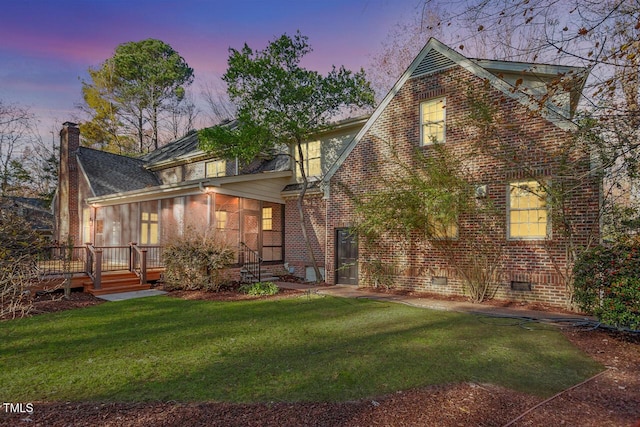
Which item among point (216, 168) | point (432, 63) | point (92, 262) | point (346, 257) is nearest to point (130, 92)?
point (216, 168)

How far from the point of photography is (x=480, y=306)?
8.34 m

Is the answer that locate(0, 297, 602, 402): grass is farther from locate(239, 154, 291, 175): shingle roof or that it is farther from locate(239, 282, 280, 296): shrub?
locate(239, 154, 291, 175): shingle roof

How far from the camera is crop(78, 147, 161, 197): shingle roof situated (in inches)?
680

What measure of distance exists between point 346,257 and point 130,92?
2575 cm

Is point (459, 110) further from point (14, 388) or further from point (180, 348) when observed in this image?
point (14, 388)

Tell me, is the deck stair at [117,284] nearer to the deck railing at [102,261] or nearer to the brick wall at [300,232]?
the deck railing at [102,261]

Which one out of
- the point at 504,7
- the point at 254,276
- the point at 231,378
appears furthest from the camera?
the point at 254,276

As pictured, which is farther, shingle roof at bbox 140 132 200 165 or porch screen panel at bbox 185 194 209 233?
shingle roof at bbox 140 132 200 165

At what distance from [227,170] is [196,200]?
11.1ft

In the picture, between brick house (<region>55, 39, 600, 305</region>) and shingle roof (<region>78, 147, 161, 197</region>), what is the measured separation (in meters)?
0.10

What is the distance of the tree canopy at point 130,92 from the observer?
28.4 meters

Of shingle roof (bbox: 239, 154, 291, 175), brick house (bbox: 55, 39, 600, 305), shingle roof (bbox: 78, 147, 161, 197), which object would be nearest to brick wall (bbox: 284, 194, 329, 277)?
brick house (bbox: 55, 39, 600, 305)

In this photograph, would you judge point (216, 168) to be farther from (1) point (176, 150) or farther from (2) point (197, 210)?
(1) point (176, 150)

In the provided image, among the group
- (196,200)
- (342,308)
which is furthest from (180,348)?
(196,200)
